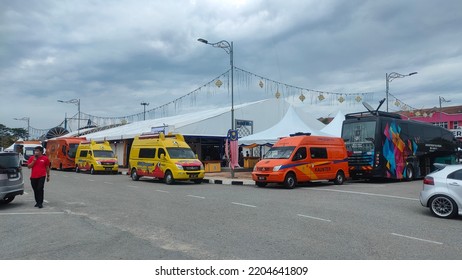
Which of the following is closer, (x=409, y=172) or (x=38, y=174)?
(x=38, y=174)

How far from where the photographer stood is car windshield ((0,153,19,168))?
10766mm

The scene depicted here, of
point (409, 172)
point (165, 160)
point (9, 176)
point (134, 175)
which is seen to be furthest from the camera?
point (134, 175)

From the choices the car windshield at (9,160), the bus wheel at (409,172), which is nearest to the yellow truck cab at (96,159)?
the car windshield at (9,160)

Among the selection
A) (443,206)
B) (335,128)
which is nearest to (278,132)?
(335,128)

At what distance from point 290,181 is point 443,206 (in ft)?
25.3

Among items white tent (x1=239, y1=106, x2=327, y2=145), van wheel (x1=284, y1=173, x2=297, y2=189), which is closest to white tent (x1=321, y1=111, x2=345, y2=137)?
white tent (x1=239, y1=106, x2=327, y2=145)

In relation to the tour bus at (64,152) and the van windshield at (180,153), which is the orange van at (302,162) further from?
the tour bus at (64,152)

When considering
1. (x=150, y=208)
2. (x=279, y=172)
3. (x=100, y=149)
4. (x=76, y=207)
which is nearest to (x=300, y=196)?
(x=279, y=172)

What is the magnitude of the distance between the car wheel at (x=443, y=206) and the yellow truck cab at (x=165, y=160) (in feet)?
38.2

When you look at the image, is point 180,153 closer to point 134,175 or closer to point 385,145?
point 134,175

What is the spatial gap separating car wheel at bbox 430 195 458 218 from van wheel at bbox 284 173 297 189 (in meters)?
7.39

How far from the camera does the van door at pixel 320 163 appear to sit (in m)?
17.7

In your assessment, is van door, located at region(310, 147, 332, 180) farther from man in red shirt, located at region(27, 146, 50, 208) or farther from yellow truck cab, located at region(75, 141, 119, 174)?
yellow truck cab, located at region(75, 141, 119, 174)

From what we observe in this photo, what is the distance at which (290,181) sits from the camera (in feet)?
54.7
